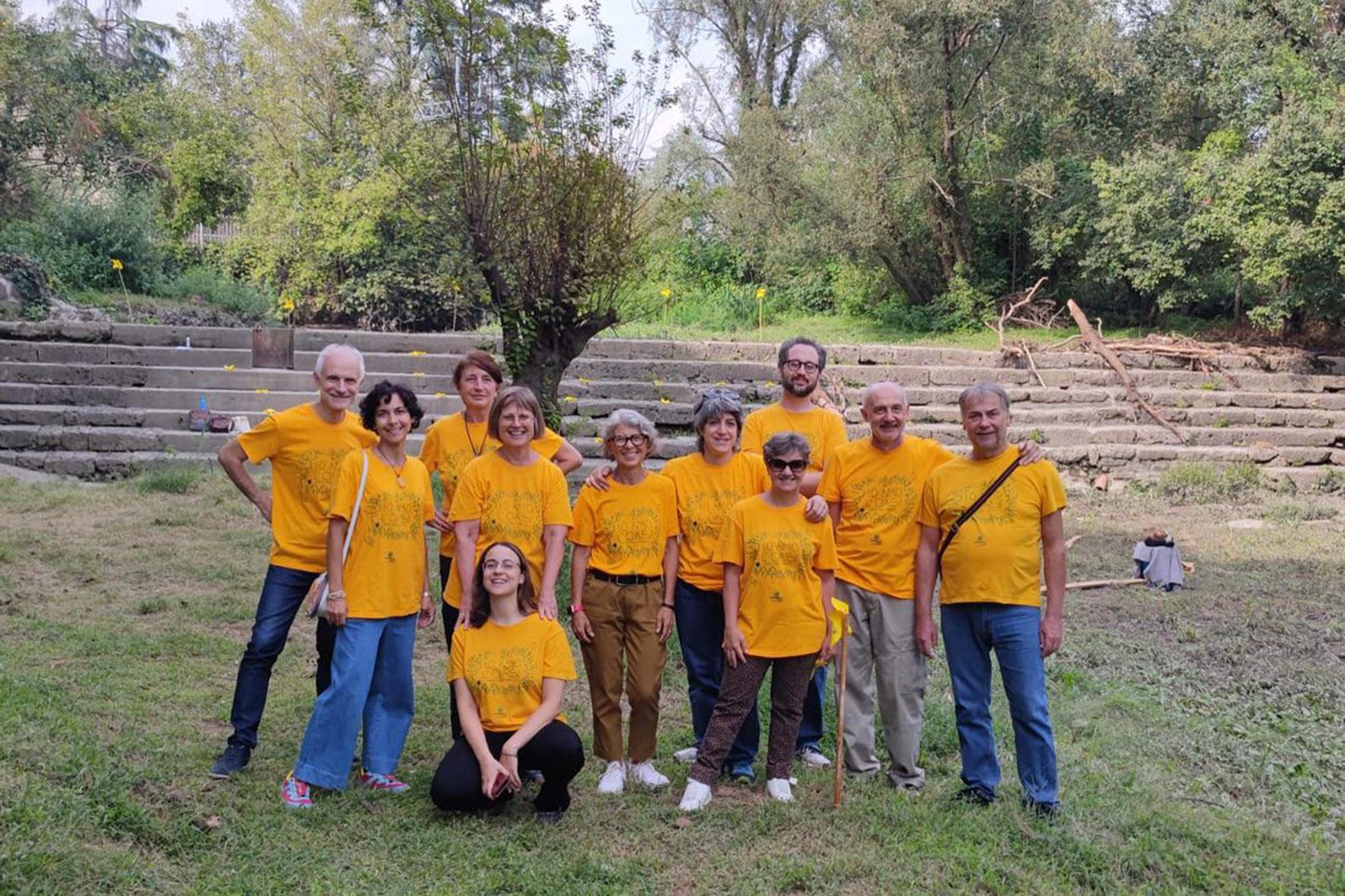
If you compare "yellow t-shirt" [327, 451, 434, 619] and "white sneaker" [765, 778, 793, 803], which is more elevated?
"yellow t-shirt" [327, 451, 434, 619]

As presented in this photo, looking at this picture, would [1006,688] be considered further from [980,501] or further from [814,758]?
[814,758]

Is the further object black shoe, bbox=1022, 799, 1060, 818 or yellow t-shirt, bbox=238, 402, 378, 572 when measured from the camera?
yellow t-shirt, bbox=238, 402, 378, 572

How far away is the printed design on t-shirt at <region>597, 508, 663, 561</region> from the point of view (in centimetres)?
416

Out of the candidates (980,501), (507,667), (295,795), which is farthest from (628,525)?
(295,795)

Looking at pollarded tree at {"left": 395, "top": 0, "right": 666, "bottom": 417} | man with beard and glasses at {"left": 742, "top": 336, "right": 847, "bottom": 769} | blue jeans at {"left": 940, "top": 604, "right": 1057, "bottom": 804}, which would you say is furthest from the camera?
pollarded tree at {"left": 395, "top": 0, "right": 666, "bottom": 417}

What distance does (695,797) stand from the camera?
3.94 meters

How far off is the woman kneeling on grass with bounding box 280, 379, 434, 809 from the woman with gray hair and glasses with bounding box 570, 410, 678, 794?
62cm

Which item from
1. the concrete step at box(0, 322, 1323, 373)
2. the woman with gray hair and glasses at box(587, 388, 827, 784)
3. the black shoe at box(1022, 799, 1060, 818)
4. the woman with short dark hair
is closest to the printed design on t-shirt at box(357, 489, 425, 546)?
the woman with short dark hair

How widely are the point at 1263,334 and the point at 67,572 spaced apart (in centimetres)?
1656

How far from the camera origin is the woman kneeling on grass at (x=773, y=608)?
3.97 metres

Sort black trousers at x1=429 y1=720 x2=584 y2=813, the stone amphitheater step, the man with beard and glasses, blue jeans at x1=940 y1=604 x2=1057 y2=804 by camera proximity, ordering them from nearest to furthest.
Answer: black trousers at x1=429 y1=720 x2=584 y2=813
blue jeans at x1=940 y1=604 x2=1057 y2=804
the man with beard and glasses
the stone amphitheater step

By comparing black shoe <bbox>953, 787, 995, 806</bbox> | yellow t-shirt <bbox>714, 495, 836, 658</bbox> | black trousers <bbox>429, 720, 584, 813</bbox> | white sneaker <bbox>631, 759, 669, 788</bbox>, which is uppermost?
yellow t-shirt <bbox>714, 495, 836, 658</bbox>

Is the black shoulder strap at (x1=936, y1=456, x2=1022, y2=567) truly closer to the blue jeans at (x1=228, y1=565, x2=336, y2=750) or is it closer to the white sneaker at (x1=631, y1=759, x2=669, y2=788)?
the white sneaker at (x1=631, y1=759, x2=669, y2=788)

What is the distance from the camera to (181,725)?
4609 mm
